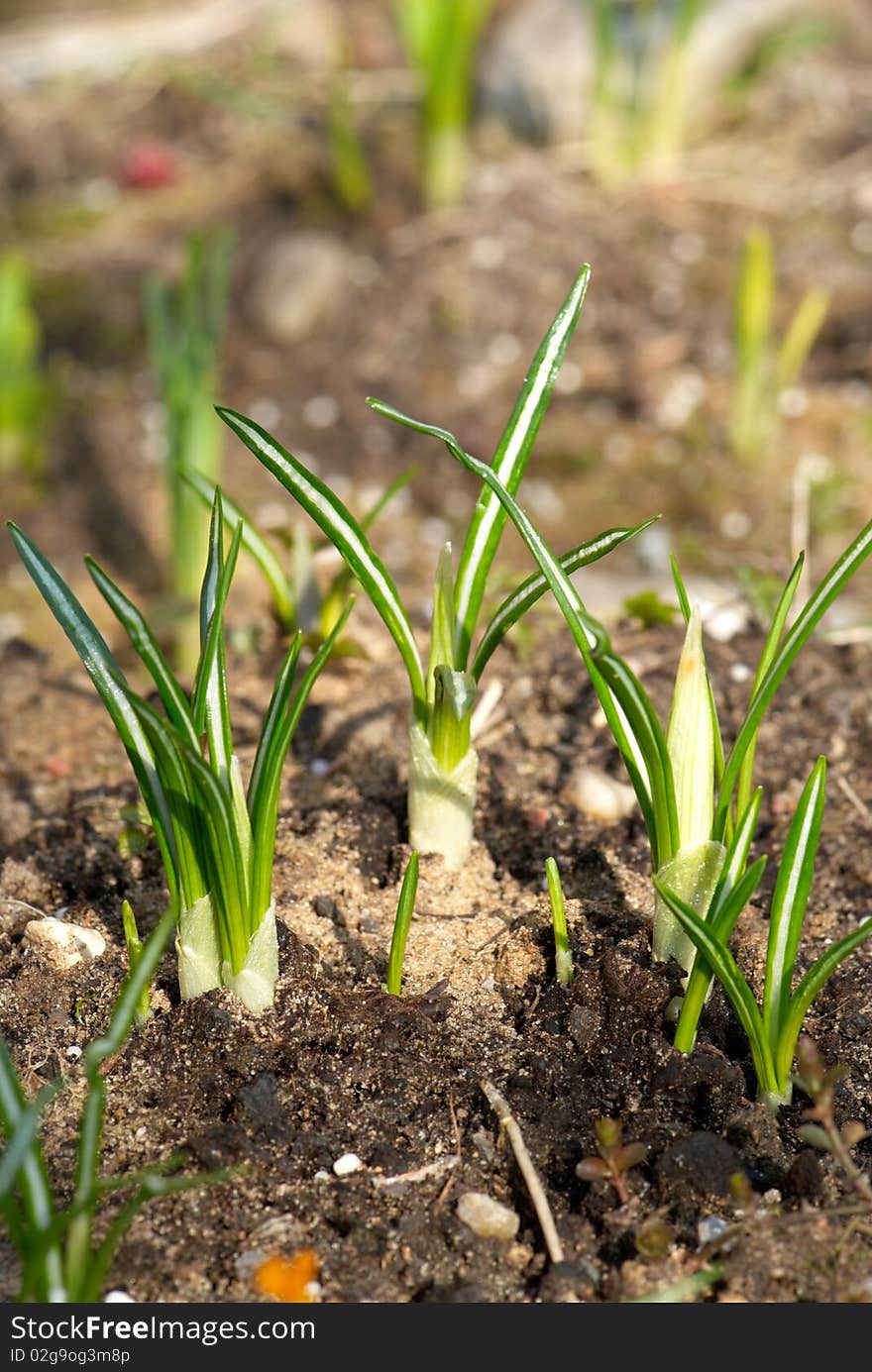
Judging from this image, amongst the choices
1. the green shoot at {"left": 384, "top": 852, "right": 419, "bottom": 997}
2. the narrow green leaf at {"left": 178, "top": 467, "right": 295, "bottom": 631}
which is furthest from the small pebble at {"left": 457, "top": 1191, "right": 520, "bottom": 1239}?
the narrow green leaf at {"left": 178, "top": 467, "right": 295, "bottom": 631}

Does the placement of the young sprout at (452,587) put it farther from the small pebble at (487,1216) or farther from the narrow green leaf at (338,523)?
the small pebble at (487,1216)

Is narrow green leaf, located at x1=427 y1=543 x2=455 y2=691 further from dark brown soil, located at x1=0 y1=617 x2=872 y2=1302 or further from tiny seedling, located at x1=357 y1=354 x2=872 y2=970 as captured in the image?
dark brown soil, located at x1=0 y1=617 x2=872 y2=1302

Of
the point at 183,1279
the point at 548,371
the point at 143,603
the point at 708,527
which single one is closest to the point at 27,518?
the point at 143,603

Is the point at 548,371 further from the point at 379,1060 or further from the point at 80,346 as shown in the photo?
the point at 80,346

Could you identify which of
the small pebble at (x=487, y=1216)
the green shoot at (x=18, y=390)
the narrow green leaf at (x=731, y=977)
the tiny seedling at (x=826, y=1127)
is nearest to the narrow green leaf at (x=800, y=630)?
the narrow green leaf at (x=731, y=977)

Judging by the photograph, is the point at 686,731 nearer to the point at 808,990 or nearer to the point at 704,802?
the point at 704,802
